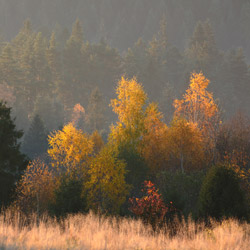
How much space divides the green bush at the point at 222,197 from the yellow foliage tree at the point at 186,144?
2565 cm

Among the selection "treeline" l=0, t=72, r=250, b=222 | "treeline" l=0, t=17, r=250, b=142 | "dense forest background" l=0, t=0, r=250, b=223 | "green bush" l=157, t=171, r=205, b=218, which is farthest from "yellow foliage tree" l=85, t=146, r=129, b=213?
"treeline" l=0, t=17, r=250, b=142

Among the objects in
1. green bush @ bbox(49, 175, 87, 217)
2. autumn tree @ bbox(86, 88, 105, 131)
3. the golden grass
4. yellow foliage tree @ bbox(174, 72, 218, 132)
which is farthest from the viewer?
autumn tree @ bbox(86, 88, 105, 131)

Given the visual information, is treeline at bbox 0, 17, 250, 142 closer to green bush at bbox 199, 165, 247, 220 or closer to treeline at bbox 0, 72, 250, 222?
treeline at bbox 0, 72, 250, 222

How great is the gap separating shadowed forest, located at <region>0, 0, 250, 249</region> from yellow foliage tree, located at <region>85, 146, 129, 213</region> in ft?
0.37

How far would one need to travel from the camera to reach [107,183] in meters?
40.7

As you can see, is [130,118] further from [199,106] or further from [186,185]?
[186,185]

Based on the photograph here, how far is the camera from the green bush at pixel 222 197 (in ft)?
51.5

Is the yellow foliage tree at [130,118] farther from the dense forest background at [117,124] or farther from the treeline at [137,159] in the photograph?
the dense forest background at [117,124]

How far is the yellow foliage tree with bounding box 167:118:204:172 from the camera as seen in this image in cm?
4259

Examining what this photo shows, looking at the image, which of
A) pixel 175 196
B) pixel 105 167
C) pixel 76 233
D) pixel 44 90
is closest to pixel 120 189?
pixel 105 167

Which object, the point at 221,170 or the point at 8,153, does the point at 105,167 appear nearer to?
the point at 8,153

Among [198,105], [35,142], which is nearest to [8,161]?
[198,105]

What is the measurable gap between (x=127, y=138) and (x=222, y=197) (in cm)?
3168

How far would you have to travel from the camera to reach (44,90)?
341 feet
